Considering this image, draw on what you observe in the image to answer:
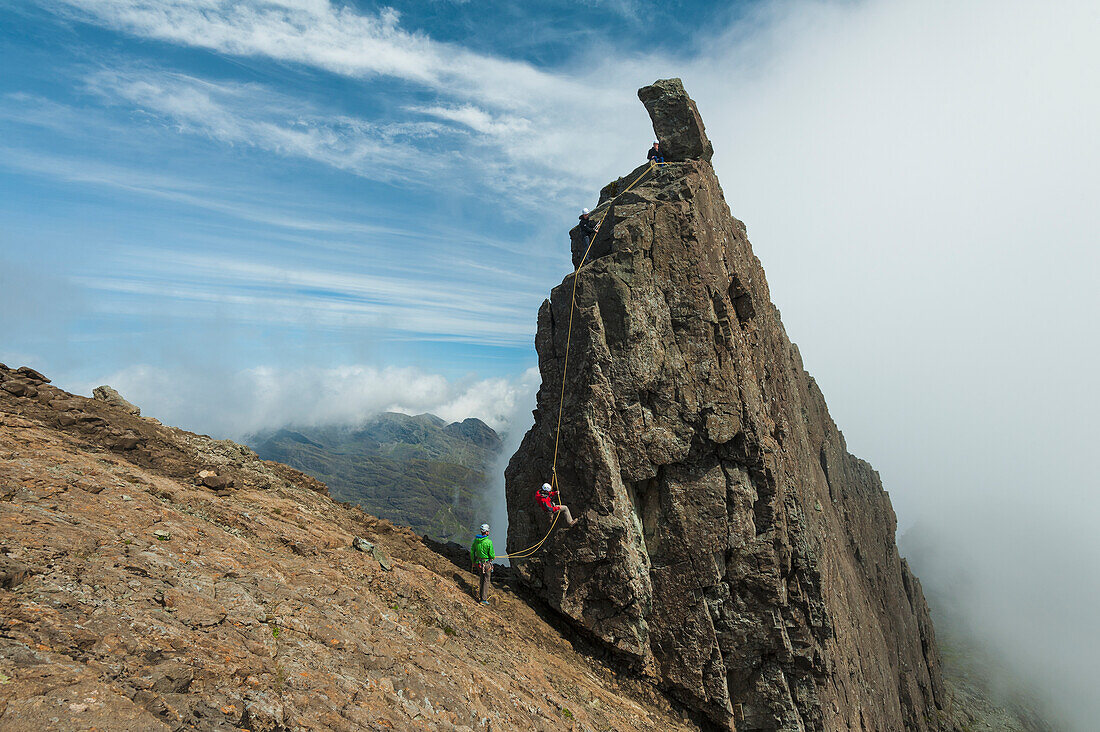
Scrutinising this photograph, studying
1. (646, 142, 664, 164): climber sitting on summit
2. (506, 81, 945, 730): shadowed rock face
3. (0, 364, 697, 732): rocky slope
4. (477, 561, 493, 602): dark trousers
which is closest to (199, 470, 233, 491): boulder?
(0, 364, 697, 732): rocky slope

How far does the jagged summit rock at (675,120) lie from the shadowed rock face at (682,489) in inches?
116

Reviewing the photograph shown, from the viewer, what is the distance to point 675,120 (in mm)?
29812

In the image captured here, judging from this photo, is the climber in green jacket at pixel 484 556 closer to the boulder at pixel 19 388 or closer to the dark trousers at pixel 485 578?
the dark trousers at pixel 485 578

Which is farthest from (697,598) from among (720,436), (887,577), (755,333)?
(887,577)

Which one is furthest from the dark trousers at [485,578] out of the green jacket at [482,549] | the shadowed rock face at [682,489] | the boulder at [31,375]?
the boulder at [31,375]

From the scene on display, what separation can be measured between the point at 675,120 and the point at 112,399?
31.7 metres

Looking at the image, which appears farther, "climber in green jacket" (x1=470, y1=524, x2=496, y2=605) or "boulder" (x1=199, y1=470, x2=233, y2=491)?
→ "climber in green jacket" (x1=470, y1=524, x2=496, y2=605)

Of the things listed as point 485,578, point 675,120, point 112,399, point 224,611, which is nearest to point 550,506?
point 485,578

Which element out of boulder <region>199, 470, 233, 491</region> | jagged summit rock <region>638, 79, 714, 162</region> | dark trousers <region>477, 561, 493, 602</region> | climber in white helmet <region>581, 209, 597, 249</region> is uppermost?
jagged summit rock <region>638, 79, 714, 162</region>

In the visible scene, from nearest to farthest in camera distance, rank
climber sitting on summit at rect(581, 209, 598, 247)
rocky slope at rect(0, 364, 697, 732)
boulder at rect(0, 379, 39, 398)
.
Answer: rocky slope at rect(0, 364, 697, 732) → boulder at rect(0, 379, 39, 398) → climber sitting on summit at rect(581, 209, 598, 247)

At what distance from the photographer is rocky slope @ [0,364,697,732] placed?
894 cm

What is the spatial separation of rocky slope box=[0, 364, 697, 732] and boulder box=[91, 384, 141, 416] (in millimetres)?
259

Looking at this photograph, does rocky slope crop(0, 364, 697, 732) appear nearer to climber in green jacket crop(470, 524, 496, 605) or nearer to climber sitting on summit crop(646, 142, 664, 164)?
climber in green jacket crop(470, 524, 496, 605)

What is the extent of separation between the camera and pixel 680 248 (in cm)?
2536
